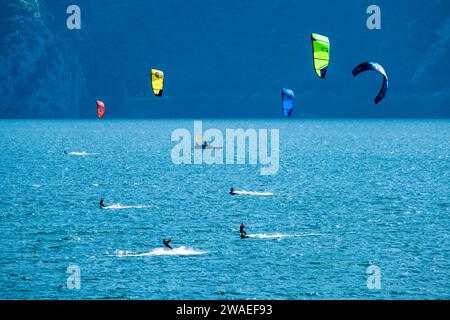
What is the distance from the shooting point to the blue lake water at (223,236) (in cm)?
5922

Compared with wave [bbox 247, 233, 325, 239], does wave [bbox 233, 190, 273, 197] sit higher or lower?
higher

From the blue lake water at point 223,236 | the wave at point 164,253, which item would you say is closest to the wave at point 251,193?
the blue lake water at point 223,236

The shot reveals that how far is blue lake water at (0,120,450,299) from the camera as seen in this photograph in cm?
5922

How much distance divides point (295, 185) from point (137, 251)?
60.9 metres

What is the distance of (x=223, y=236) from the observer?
256 feet
